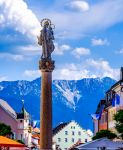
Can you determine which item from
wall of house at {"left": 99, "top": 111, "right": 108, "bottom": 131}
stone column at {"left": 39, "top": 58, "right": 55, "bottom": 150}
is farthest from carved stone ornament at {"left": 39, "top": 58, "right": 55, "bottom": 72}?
wall of house at {"left": 99, "top": 111, "right": 108, "bottom": 131}

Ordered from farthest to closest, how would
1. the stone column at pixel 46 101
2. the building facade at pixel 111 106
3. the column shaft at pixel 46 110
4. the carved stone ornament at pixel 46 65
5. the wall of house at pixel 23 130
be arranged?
the wall of house at pixel 23 130 → the building facade at pixel 111 106 → the column shaft at pixel 46 110 → the stone column at pixel 46 101 → the carved stone ornament at pixel 46 65

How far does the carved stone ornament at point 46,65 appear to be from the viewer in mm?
36656

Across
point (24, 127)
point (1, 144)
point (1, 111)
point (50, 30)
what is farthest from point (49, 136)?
point (24, 127)

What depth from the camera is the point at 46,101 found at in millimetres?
36969

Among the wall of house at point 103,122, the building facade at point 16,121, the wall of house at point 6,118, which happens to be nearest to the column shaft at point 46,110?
the wall of house at point 103,122

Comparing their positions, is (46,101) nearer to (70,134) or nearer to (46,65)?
(46,65)

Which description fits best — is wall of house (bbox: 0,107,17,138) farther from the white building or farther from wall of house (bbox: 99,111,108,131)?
the white building

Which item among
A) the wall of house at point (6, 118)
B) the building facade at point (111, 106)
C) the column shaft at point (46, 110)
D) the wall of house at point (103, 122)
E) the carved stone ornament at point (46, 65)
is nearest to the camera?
the carved stone ornament at point (46, 65)

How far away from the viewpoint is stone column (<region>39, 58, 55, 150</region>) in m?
36.8

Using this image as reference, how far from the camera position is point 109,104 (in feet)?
288

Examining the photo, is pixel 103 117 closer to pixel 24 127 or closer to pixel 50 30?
pixel 24 127

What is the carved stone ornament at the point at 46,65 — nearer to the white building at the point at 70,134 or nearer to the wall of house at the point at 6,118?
the wall of house at the point at 6,118

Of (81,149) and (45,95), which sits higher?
(45,95)

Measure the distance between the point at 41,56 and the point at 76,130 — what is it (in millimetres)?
144778
